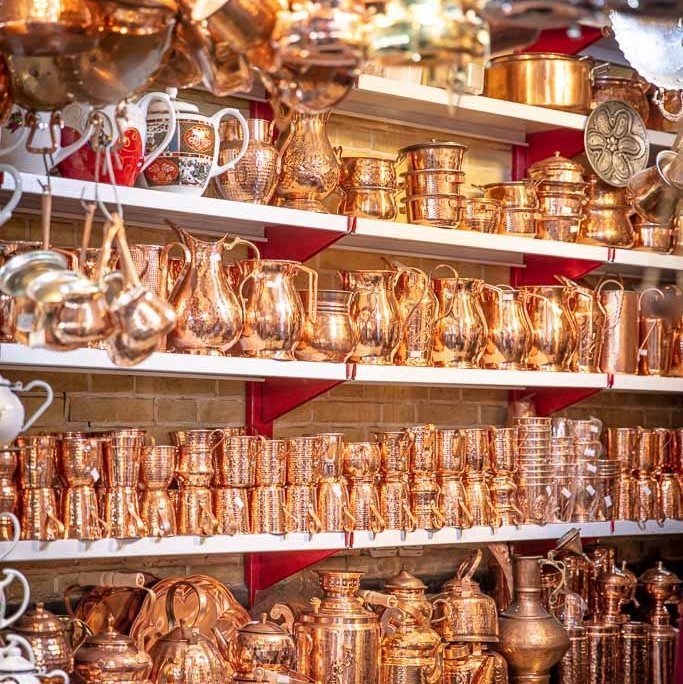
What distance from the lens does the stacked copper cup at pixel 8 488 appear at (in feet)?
7.63

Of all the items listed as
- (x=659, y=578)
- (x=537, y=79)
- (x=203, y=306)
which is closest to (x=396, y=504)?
(x=203, y=306)

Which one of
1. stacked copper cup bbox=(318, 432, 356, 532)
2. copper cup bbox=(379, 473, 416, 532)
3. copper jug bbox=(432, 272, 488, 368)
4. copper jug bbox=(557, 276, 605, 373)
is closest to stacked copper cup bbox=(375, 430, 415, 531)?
copper cup bbox=(379, 473, 416, 532)

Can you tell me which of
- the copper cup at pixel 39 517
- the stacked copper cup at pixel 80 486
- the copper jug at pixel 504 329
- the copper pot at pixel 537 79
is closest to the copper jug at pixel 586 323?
the copper jug at pixel 504 329

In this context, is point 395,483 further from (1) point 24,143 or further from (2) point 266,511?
(1) point 24,143

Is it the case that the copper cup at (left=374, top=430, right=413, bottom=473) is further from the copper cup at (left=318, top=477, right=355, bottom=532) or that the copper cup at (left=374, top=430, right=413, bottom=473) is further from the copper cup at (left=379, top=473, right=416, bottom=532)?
the copper cup at (left=318, top=477, right=355, bottom=532)

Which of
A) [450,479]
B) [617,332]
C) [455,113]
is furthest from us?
[617,332]

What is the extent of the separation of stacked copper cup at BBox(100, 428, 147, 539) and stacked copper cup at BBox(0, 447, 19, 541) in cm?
17

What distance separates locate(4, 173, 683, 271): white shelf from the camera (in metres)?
2.48

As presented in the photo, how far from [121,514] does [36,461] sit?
0.18 metres

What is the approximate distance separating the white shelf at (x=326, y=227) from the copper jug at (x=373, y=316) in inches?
3.7

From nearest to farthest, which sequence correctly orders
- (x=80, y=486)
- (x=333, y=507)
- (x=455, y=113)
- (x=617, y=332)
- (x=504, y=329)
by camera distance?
1. (x=80, y=486)
2. (x=333, y=507)
3. (x=504, y=329)
4. (x=455, y=113)
5. (x=617, y=332)

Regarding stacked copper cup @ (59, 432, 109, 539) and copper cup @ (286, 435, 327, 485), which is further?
copper cup @ (286, 435, 327, 485)

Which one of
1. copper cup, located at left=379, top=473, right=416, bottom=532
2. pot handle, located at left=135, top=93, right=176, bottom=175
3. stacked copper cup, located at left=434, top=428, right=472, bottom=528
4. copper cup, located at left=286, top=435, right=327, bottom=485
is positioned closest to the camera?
pot handle, located at left=135, top=93, right=176, bottom=175

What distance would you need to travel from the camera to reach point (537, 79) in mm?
3258
